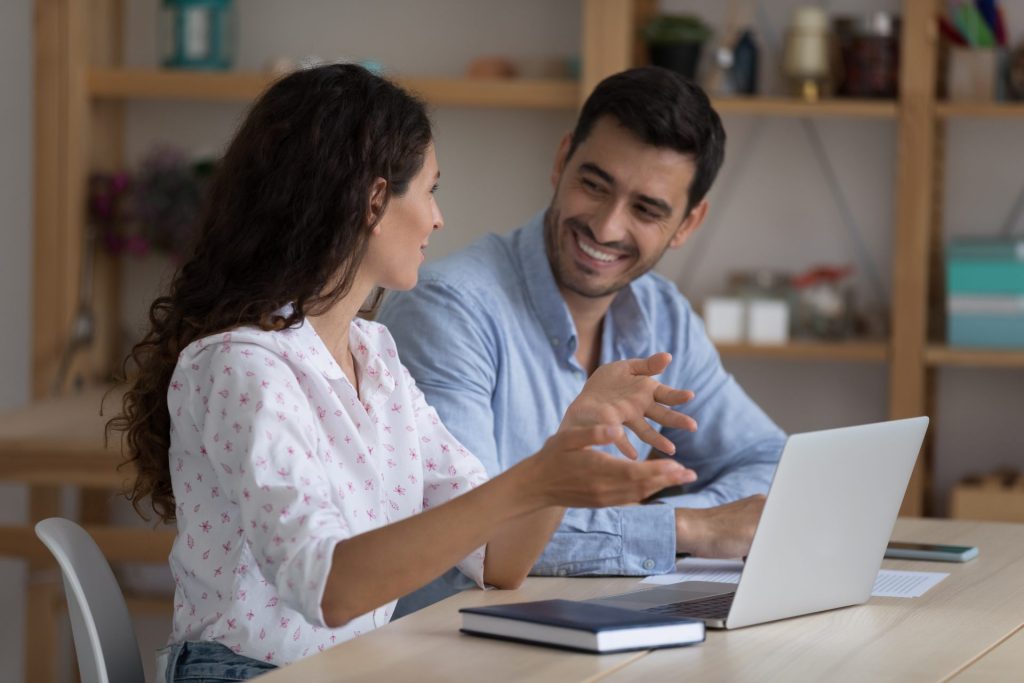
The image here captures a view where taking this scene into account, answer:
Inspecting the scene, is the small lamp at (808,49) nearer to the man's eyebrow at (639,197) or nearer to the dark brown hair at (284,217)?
the man's eyebrow at (639,197)

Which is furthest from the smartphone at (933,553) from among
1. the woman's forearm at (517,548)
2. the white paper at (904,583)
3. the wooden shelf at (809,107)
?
the wooden shelf at (809,107)

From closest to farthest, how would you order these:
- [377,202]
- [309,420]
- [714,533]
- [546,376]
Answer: [309,420] < [377,202] < [714,533] < [546,376]

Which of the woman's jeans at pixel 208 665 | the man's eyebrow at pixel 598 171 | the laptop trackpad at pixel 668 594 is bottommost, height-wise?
the woman's jeans at pixel 208 665

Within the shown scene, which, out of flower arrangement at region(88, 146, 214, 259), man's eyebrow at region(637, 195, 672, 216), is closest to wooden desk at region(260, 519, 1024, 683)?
man's eyebrow at region(637, 195, 672, 216)

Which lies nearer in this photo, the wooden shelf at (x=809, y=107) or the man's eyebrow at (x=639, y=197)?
the man's eyebrow at (x=639, y=197)

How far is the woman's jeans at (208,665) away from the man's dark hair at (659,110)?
1070mm

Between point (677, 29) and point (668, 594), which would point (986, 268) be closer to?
point (677, 29)

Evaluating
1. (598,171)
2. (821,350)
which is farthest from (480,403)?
(821,350)

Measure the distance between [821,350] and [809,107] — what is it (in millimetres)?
532

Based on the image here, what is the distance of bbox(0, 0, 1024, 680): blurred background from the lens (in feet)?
10.9

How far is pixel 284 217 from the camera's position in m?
1.56

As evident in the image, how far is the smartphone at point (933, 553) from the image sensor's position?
1.90 m

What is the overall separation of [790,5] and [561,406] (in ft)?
5.50

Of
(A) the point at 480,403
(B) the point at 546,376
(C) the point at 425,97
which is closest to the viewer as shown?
(A) the point at 480,403
